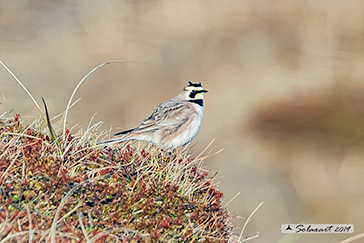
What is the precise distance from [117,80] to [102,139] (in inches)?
383

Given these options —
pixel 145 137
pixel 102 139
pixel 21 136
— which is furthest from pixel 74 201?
pixel 145 137

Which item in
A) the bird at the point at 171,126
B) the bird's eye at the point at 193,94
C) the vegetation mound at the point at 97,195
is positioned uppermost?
the bird's eye at the point at 193,94

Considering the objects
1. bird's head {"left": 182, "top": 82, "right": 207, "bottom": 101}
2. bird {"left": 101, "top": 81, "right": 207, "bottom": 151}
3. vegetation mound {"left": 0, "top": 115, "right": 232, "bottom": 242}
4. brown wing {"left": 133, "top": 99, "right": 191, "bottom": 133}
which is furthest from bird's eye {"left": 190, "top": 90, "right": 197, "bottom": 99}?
vegetation mound {"left": 0, "top": 115, "right": 232, "bottom": 242}

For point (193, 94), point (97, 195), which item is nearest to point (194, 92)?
point (193, 94)

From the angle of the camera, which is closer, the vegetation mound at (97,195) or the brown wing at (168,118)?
the vegetation mound at (97,195)

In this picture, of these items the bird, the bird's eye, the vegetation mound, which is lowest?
the vegetation mound

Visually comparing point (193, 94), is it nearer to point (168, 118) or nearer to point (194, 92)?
point (194, 92)

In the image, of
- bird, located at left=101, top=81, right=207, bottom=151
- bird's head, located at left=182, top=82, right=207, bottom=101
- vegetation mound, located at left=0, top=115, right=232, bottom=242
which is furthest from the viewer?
bird's head, located at left=182, top=82, right=207, bottom=101

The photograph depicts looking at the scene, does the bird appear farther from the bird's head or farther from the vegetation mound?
the vegetation mound

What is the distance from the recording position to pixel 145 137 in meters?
6.78

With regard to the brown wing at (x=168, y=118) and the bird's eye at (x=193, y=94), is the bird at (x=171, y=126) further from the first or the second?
the bird's eye at (x=193, y=94)

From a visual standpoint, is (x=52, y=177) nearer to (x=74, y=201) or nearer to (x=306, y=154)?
(x=74, y=201)

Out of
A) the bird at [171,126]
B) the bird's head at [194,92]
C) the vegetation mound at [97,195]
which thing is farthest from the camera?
the bird's head at [194,92]

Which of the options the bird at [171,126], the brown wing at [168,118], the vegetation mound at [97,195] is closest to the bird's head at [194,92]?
the bird at [171,126]
